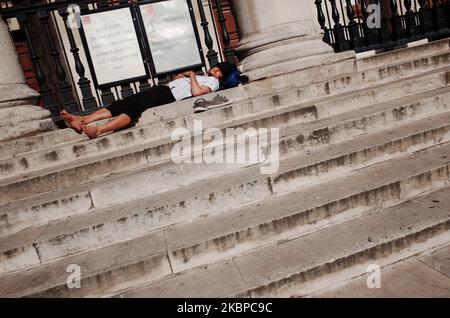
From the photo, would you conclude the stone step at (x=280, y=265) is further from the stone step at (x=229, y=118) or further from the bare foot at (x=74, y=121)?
the bare foot at (x=74, y=121)

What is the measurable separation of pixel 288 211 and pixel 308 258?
403mm

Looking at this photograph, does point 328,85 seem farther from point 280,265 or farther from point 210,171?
point 280,265

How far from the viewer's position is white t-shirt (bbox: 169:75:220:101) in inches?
172

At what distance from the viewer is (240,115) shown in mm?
3848

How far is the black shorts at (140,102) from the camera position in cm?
382

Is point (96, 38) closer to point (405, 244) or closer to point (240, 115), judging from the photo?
point (240, 115)

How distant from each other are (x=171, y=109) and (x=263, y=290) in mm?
2695

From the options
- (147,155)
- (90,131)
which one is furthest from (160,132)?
(90,131)

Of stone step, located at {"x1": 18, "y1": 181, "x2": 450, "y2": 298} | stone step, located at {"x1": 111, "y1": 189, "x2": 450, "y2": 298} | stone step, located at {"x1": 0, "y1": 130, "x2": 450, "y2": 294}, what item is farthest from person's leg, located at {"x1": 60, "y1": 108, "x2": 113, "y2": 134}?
stone step, located at {"x1": 111, "y1": 189, "x2": 450, "y2": 298}

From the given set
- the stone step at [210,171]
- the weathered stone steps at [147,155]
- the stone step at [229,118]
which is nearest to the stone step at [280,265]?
the stone step at [210,171]

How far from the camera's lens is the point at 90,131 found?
3.53m

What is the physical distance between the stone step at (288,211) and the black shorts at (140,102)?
155 cm
